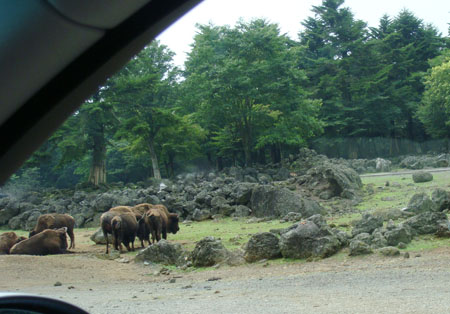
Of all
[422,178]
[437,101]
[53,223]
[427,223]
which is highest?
[437,101]

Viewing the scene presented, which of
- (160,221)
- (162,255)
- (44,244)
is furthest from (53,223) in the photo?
(162,255)

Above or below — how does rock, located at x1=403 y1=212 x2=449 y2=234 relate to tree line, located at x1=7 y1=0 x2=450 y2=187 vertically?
below

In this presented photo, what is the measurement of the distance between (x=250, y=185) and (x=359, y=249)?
1055 centimetres

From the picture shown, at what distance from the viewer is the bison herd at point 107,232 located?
13.0 meters

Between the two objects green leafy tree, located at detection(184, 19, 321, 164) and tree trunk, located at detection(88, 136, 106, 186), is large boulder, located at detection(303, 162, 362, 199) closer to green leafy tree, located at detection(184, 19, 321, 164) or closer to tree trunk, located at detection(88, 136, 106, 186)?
green leafy tree, located at detection(184, 19, 321, 164)

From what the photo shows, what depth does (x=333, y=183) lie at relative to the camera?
827 inches

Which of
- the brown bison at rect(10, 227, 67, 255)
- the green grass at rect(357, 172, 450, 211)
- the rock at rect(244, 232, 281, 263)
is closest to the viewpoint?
the rock at rect(244, 232, 281, 263)

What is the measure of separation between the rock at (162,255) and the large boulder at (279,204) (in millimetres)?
5840

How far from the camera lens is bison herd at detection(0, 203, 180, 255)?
13.0 m

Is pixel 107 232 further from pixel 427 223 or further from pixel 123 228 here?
pixel 427 223

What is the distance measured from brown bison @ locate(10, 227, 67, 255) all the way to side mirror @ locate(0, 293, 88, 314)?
485 inches

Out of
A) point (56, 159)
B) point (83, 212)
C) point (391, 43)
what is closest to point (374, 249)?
point (83, 212)

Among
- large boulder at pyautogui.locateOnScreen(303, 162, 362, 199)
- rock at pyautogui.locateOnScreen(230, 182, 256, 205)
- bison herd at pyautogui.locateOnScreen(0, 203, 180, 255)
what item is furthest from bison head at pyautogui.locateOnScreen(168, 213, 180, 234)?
large boulder at pyautogui.locateOnScreen(303, 162, 362, 199)

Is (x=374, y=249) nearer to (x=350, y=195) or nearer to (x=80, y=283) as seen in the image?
(x=80, y=283)
